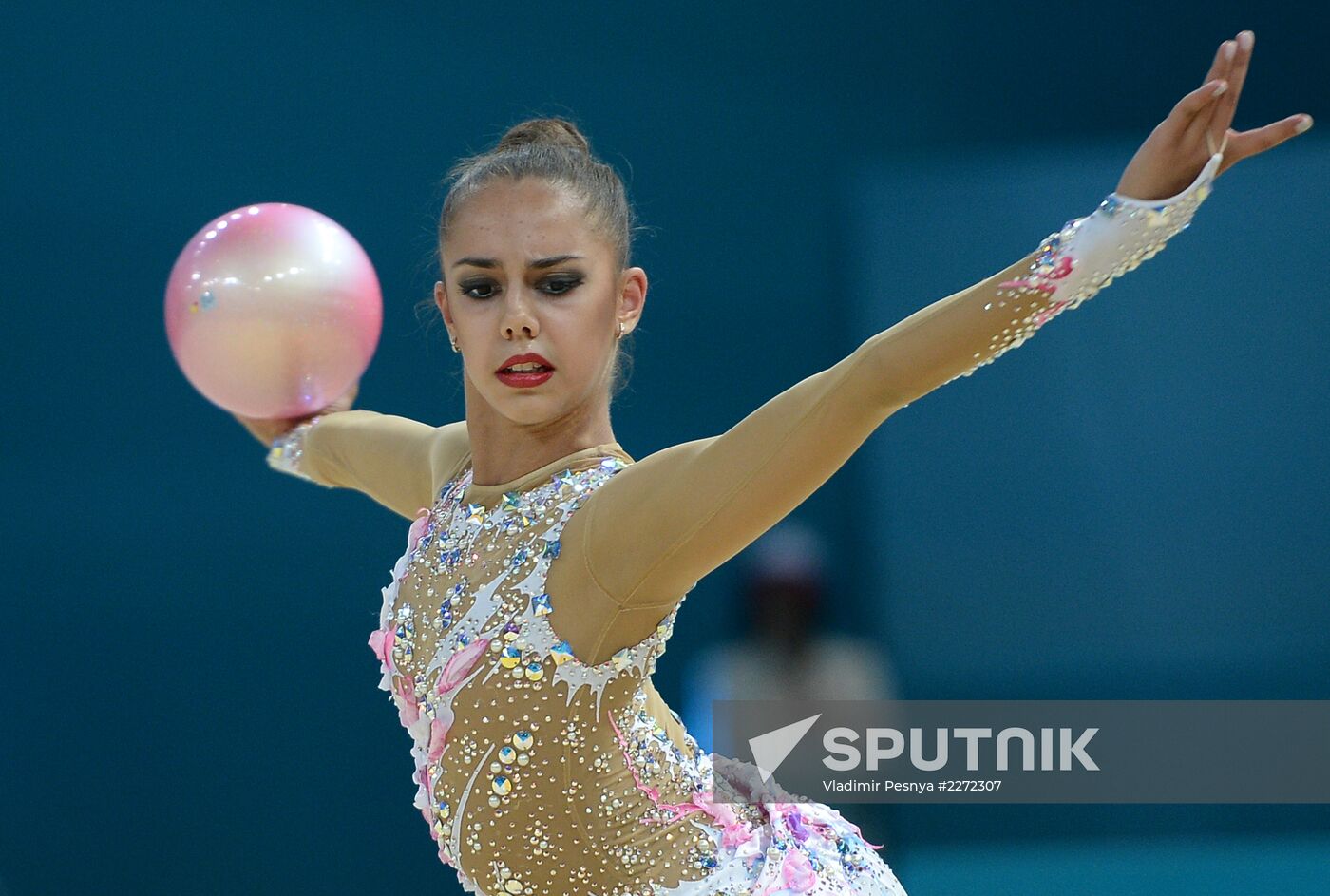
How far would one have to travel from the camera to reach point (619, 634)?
1.30 m

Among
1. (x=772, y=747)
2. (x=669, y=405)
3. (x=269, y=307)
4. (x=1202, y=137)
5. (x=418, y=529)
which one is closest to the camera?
(x=1202, y=137)

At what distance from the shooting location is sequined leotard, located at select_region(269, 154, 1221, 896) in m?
1.12

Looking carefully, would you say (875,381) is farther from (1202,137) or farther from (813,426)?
(1202,137)

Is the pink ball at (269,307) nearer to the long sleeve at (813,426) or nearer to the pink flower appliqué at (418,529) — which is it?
the pink flower appliqué at (418,529)

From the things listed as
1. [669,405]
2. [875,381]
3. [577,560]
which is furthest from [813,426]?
[669,405]

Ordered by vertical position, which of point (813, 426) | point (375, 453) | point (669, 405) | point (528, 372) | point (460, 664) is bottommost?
point (460, 664)

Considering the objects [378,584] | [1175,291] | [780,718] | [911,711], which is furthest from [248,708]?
[1175,291]

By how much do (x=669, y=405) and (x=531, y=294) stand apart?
5.83ft

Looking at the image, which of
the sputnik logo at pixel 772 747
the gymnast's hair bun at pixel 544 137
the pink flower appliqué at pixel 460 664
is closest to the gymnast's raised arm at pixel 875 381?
the pink flower appliqué at pixel 460 664

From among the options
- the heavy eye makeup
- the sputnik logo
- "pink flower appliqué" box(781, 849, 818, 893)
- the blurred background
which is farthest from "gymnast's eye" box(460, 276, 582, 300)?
the blurred background

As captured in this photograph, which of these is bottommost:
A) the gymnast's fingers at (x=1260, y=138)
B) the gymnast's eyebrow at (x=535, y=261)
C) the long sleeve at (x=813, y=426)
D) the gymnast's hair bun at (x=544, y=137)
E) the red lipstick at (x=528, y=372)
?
the long sleeve at (x=813, y=426)

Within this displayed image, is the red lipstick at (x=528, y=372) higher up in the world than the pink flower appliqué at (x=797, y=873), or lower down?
higher up

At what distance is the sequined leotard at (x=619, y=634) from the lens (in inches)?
44.3

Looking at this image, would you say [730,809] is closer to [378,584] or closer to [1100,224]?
[1100,224]
